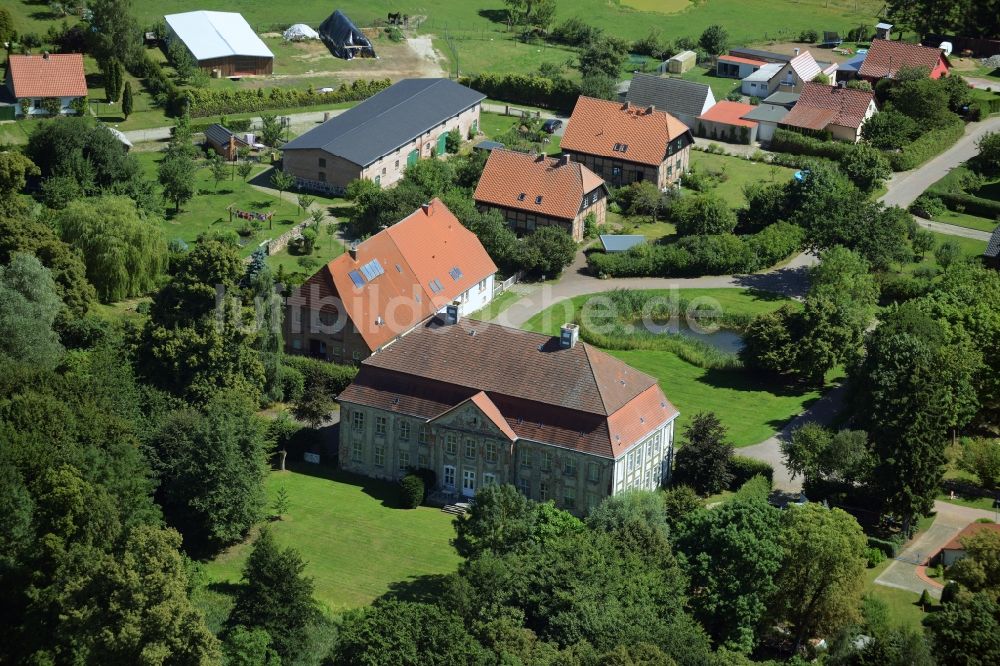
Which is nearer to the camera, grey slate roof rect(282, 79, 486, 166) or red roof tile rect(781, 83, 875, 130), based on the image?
grey slate roof rect(282, 79, 486, 166)

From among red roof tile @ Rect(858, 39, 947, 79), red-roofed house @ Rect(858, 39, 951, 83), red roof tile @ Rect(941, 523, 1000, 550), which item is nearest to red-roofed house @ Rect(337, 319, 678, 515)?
red roof tile @ Rect(941, 523, 1000, 550)

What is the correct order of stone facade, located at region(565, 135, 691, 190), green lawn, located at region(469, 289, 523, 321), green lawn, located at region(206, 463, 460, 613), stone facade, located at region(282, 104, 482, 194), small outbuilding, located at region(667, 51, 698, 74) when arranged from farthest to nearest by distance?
small outbuilding, located at region(667, 51, 698, 74)
stone facade, located at region(565, 135, 691, 190)
stone facade, located at region(282, 104, 482, 194)
green lawn, located at region(469, 289, 523, 321)
green lawn, located at region(206, 463, 460, 613)

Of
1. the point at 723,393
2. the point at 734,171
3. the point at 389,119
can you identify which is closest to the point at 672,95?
the point at 734,171

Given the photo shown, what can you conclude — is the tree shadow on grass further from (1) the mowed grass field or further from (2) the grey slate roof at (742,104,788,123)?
(2) the grey slate roof at (742,104,788,123)

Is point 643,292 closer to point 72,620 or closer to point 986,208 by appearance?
point 986,208

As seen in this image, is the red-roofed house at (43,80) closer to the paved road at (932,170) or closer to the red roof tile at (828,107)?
the red roof tile at (828,107)

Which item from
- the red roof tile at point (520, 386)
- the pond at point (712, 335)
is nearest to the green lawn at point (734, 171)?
the pond at point (712, 335)

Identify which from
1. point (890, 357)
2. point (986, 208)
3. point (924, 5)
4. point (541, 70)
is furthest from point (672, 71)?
point (890, 357)
